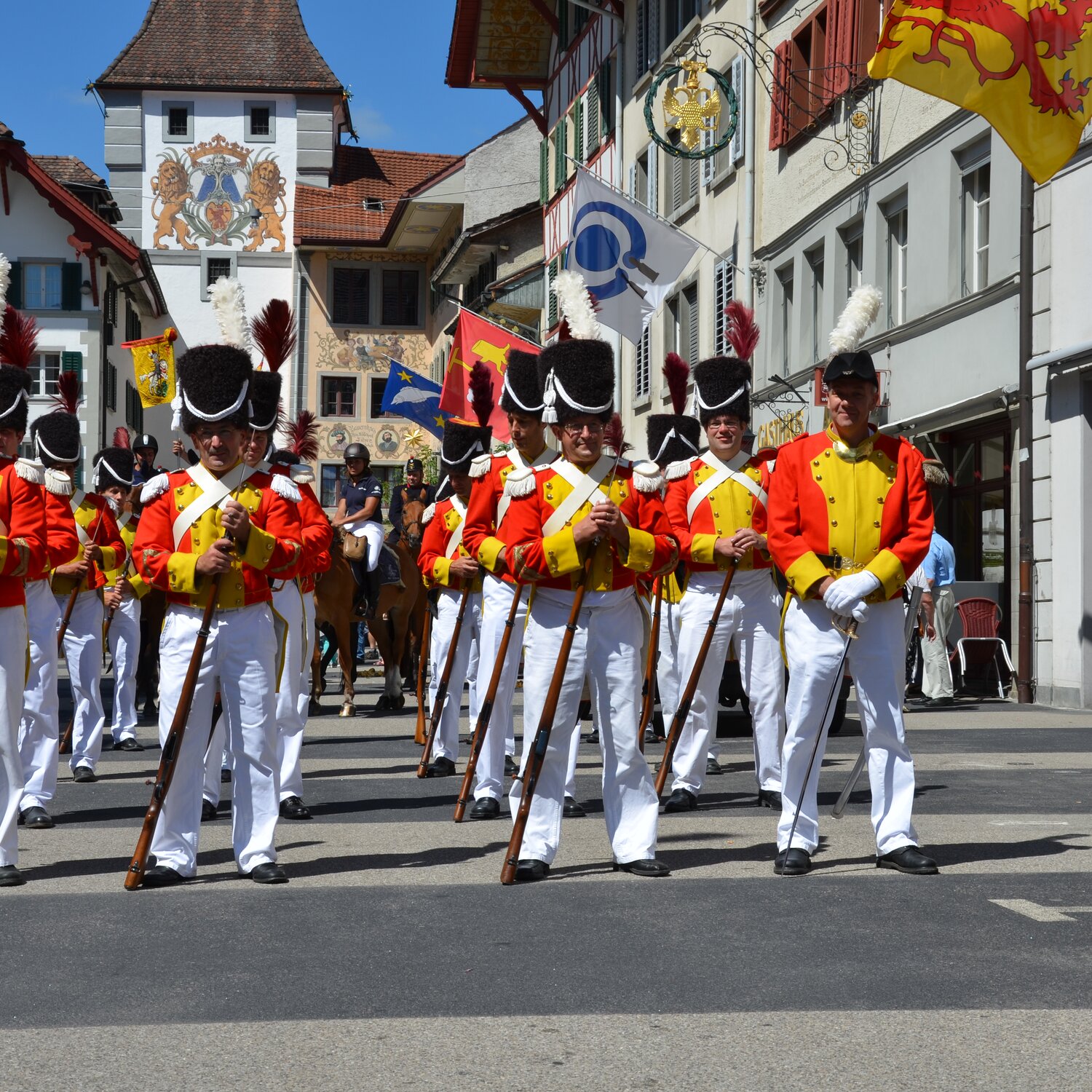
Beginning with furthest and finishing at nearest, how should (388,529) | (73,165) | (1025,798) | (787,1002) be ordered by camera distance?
(73,165) < (388,529) < (1025,798) < (787,1002)

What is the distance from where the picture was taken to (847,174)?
24.7 meters

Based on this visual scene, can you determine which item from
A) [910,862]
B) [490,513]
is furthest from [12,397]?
[910,862]

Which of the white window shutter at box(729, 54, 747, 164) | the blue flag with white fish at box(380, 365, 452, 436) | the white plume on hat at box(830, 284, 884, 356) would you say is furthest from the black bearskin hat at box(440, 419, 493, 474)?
the white window shutter at box(729, 54, 747, 164)

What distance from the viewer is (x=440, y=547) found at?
1273cm

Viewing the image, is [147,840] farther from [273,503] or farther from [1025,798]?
[1025,798]

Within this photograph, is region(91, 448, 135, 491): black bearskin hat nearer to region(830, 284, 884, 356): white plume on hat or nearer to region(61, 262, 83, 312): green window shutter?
region(830, 284, 884, 356): white plume on hat

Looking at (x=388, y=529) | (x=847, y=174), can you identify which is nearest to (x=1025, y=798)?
(x=388, y=529)

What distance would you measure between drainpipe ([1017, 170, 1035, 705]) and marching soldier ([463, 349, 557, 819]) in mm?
9157

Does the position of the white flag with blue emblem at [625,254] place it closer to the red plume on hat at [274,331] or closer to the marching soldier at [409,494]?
the marching soldier at [409,494]

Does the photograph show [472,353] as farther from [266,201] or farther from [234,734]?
[266,201]

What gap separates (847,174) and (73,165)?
1491 inches

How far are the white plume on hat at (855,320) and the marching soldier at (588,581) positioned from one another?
1.02 m

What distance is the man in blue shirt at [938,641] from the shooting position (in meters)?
19.0

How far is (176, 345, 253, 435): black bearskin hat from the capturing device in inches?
314
